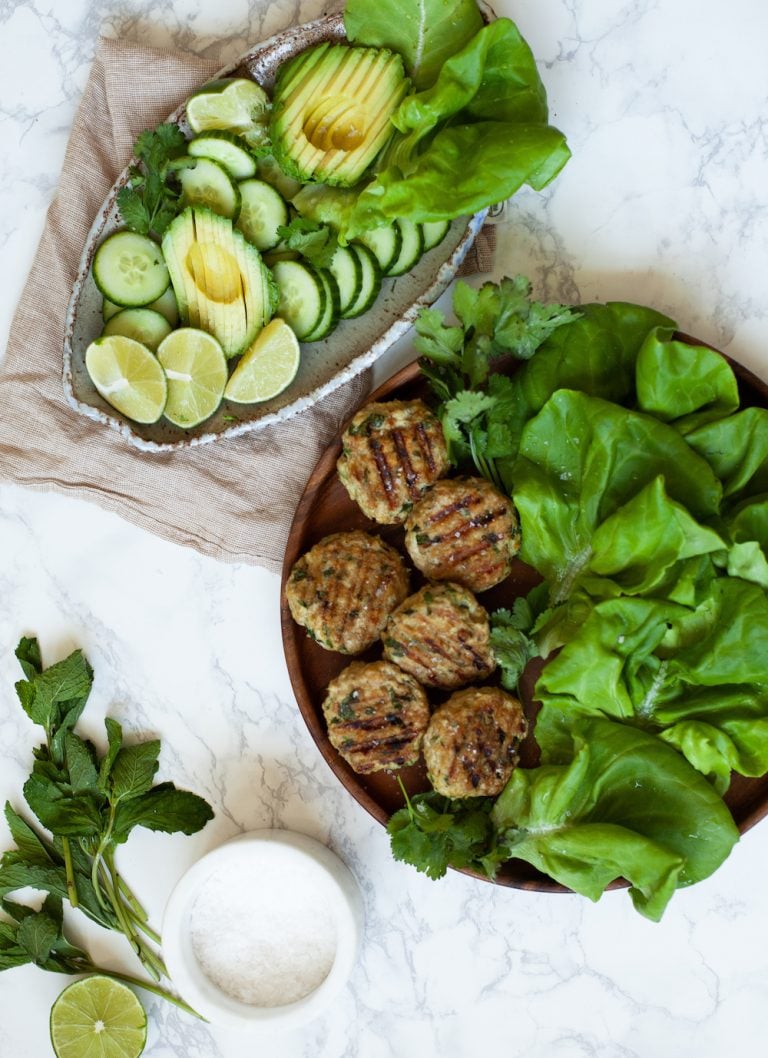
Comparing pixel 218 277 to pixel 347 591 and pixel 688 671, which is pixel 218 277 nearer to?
pixel 347 591

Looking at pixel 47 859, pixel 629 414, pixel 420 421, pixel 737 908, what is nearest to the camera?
pixel 629 414

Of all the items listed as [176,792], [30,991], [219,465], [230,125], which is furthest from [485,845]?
[230,125]

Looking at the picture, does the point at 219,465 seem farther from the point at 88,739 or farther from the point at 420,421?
the point at 88,739

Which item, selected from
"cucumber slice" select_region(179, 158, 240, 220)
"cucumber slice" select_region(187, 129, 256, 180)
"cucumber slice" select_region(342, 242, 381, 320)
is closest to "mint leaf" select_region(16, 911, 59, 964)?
"cucumber slice" select_region(342, 242, 381, 320)

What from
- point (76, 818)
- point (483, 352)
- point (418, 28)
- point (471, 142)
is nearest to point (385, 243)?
point (471, 142)

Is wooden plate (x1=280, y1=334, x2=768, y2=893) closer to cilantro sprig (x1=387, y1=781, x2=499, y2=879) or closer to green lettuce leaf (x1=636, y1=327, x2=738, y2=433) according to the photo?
cilantro sprig (x1=387, y1=781, x2=499, y2=879)

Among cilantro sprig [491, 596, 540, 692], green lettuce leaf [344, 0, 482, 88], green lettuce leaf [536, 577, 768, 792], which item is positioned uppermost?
green lettuce leaf [344, 0, 482, 88]
